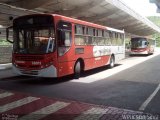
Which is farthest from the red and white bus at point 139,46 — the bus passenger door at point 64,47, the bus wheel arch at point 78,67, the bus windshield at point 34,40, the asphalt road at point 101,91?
the bus windshield at point 34,40

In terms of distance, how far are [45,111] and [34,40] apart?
5495 millimetres

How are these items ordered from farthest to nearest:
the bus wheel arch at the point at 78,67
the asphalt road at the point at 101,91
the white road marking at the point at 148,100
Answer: the bus wheel arch at the point at 78,67, the asphalt road at the point at 101,91, the white road marking at the point at 148,100

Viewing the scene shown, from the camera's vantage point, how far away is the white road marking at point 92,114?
7.35 meters

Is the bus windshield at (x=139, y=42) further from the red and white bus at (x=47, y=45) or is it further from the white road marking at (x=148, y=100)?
the white road marking at (x=148, y=100)

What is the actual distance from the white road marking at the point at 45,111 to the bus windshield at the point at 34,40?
4.04 metres

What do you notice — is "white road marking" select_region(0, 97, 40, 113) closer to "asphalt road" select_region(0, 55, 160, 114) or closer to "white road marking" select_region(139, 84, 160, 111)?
"asphalt road" select_region(0, 55, 160, 114)

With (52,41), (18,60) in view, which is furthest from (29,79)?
(52,41)

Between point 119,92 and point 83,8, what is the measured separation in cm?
1982

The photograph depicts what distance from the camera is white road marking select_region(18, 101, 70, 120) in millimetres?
7394

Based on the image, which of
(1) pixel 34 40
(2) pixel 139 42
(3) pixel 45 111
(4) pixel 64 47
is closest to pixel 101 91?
(4) pixel 64 47

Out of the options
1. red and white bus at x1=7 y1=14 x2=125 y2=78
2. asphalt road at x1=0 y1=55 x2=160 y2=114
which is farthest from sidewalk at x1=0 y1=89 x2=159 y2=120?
red and white bus at x1=7 y1=14 x2=125 y2=78

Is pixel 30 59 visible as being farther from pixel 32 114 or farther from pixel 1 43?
pixel 1 43

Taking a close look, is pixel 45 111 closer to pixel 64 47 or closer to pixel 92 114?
pixel 92 114

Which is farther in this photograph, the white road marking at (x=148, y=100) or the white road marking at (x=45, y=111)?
the white road marking at (x=148, y=100)
